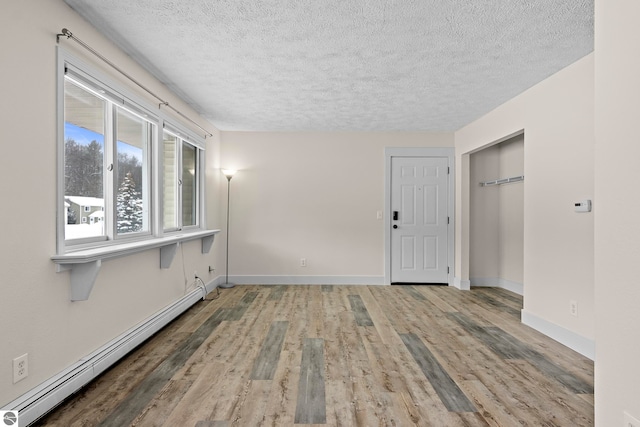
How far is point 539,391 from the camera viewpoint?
7.14 feet

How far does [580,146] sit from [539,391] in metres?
1.96

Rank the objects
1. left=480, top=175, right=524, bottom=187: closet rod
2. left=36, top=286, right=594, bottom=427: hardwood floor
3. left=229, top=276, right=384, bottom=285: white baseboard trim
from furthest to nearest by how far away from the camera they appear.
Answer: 1. left=229, top=276, right=384, bottom=285: white baseboard trim
2. left=480, top=175, right=524, bottom=187: closet rod
3. left=36, top=286, right=594, bottom=427: hardwood floor

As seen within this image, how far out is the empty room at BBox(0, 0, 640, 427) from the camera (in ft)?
5.63

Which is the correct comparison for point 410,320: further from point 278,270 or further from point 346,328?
point 278,270

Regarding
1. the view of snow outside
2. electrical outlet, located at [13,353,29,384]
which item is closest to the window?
the view of snow outside

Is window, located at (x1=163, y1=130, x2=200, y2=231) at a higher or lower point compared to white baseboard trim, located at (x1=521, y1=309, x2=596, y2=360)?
higher

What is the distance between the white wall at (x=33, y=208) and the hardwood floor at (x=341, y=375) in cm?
36

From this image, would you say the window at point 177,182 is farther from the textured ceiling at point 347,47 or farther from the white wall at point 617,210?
the white wall at point 617,210

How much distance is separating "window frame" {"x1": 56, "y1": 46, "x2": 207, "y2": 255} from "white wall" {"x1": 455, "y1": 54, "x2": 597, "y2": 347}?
361 cm

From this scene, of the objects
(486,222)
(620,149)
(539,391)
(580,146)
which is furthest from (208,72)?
(486,222)

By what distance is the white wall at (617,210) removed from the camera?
119cm

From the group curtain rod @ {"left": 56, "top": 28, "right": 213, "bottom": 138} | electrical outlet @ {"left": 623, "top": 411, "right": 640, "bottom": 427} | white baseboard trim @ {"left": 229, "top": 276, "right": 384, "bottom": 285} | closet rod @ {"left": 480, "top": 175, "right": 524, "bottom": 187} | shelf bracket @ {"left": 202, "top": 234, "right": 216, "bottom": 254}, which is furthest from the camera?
white baseboard trim @ {"left": 229, "top": 276, "right": 384, "bottom": 285}

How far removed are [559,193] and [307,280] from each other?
3506 mm

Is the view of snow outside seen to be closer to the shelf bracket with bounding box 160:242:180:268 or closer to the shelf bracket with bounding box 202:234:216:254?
the shelf bracket with bounding box 160:242:180:268
